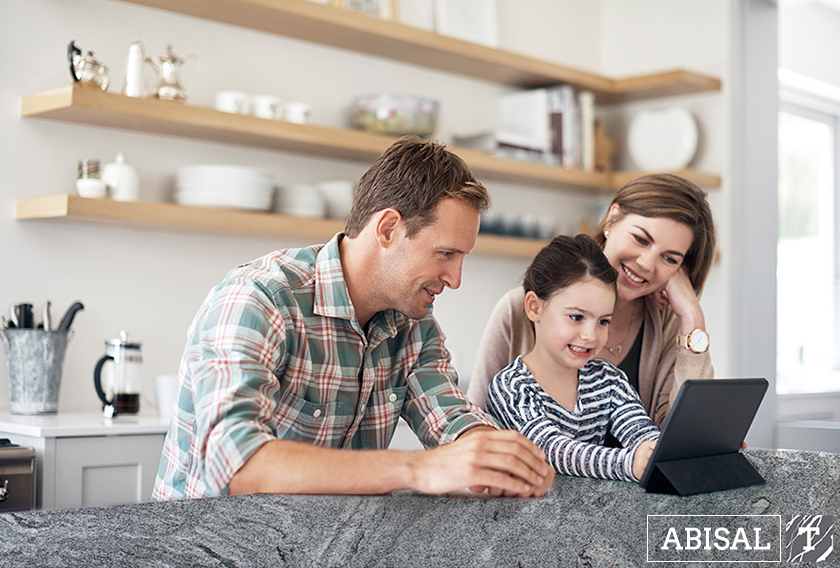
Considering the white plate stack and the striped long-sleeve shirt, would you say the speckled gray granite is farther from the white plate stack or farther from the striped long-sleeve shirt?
the white plate stack

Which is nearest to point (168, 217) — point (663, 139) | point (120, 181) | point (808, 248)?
point (120, 181)

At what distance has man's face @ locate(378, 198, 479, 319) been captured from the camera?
138 centimetres

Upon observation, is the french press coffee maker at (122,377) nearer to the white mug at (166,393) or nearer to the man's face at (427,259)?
the white mug at (166,393)

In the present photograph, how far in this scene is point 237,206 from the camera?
2.55 meters

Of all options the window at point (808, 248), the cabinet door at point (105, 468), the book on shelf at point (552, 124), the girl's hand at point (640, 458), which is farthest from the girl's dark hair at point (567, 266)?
the window at point (808, 248)

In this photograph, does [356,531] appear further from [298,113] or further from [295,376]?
[298,113]

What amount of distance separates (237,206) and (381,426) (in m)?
1.25

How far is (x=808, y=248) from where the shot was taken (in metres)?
4.73

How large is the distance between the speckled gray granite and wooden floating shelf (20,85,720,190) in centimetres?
184

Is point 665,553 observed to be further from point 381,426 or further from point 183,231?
point 183,231

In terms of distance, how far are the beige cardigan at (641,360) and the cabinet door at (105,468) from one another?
0.97 metres

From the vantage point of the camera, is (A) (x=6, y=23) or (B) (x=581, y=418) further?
(A) (x=6, y=23)

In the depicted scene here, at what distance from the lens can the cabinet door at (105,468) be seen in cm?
206

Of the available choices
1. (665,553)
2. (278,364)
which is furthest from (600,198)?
(665,553)
